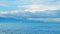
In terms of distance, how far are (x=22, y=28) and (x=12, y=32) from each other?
1.17ft

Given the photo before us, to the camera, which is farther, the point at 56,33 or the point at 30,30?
the point at 30,30

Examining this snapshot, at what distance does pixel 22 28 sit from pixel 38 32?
51cm

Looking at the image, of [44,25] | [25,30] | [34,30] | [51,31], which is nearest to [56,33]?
[51,31]

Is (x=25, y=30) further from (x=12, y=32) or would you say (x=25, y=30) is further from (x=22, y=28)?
(x=12, y=32)

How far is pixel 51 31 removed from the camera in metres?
3.11

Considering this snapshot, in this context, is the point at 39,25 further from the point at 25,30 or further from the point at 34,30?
the point at 25,30

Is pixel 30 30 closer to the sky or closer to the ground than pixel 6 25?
closer to the ground

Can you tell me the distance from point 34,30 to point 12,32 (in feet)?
1.90

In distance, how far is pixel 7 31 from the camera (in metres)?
3.13

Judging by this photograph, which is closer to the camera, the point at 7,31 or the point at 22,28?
the point at 7,31

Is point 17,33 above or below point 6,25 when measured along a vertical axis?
below

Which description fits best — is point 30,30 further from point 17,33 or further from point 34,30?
point 17,33

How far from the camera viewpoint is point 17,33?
3.12 meters

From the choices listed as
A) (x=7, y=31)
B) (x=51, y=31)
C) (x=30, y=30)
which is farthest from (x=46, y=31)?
(x=7, y=31)
